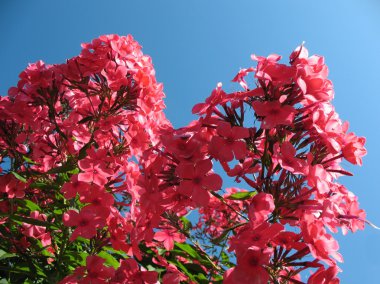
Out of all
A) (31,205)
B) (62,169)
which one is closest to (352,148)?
(62,169)

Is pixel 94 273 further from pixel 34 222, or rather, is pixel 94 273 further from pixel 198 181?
pixel 198 181

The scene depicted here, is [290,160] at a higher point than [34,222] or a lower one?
higher

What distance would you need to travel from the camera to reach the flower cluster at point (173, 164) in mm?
1430

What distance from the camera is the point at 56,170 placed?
222 centimetres

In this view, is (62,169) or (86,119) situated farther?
(86,119)

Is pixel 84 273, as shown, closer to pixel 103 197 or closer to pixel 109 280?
pixel 109 280

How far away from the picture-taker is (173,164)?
5.68 ft

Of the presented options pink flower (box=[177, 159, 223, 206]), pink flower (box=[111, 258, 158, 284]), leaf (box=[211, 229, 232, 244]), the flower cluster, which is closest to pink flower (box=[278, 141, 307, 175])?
the flower cluster

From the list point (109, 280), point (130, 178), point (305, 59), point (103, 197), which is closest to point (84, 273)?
point (109, 280)

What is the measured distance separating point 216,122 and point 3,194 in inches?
83.3

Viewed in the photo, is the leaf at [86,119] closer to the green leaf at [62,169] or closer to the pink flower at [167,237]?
the green leaf at [62,169]

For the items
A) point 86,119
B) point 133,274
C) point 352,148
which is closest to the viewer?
point 352,148

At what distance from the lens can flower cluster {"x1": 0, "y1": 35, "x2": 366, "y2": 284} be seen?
1430 mm

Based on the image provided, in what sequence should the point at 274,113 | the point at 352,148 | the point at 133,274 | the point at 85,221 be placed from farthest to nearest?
the point at 85,221 < the point at 133,274 < the point at 352,148 < the point at 274,113
